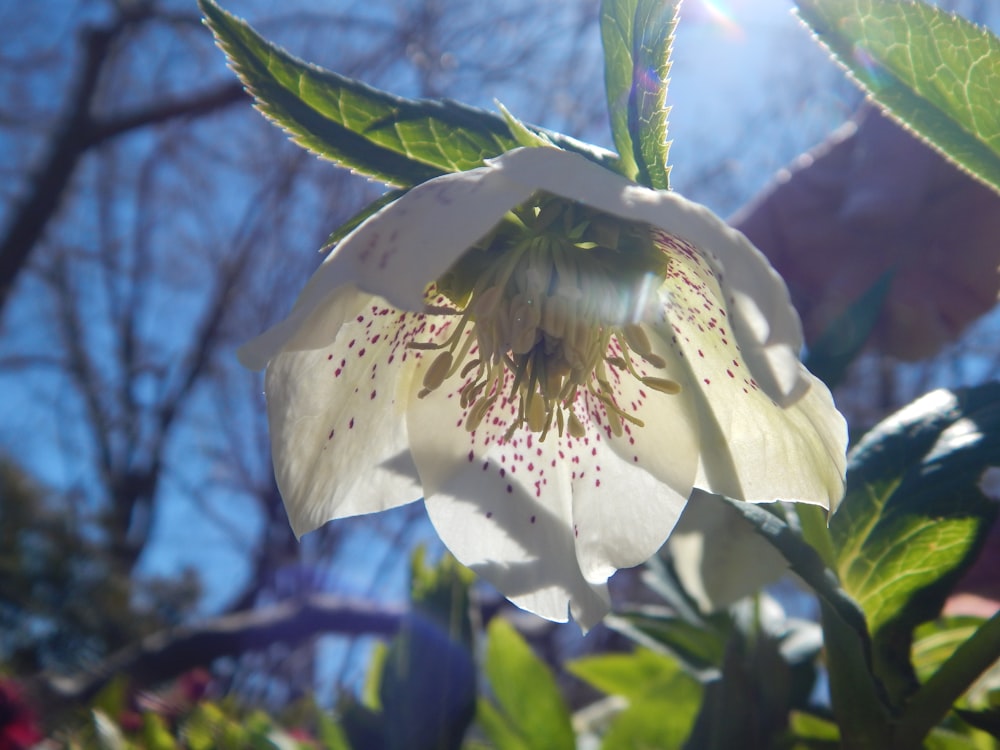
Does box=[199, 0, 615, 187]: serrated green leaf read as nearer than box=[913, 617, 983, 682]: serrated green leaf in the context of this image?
Yes

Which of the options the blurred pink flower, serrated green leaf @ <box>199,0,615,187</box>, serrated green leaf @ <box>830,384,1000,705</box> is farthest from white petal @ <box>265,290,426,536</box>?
the blurred pink flower

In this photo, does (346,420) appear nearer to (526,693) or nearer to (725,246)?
(725,246)

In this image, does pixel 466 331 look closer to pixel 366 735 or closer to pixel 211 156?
pixel 366 735

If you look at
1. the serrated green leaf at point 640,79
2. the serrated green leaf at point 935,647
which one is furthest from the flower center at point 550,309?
the serrated green leaf at point 935,647

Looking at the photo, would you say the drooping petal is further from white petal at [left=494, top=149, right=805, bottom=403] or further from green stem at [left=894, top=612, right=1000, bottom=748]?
green stem at [left=894, top=612, right=1000, bottom=748]

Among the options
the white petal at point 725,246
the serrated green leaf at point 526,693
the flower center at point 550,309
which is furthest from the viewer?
the serrated green leaf at point 526,693

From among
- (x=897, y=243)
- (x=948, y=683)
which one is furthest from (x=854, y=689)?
(x=897, y=243)

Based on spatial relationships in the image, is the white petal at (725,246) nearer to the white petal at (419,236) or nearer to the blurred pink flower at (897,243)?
the white petal at (419,236)
